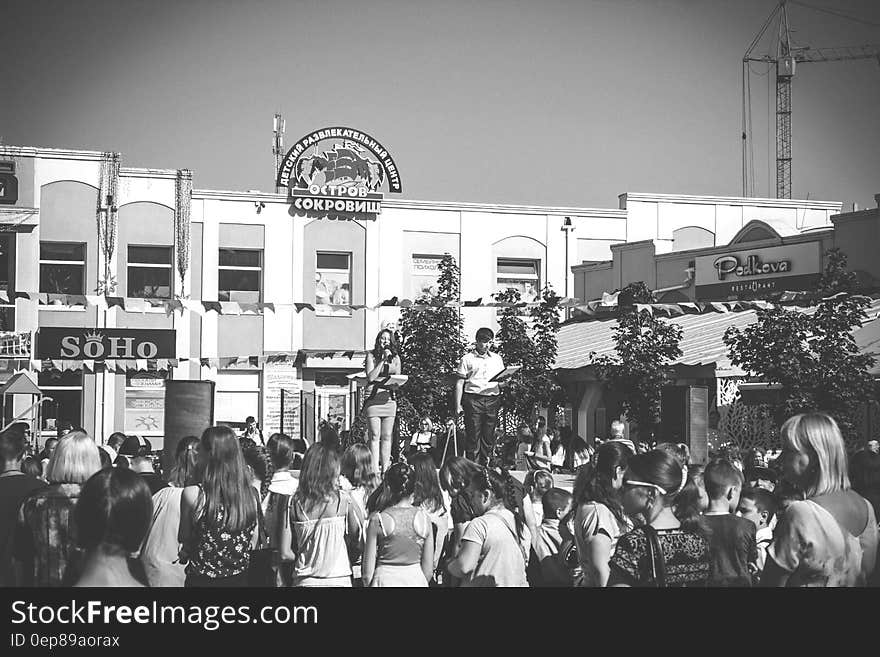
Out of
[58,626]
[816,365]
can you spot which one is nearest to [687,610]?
[58,626]

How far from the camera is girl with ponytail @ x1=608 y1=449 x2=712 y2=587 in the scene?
16.4 ft

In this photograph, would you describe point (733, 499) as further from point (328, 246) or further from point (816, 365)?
point (328, 246)

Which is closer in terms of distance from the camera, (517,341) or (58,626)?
(58,626)

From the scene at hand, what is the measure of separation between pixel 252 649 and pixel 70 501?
44.4 inches

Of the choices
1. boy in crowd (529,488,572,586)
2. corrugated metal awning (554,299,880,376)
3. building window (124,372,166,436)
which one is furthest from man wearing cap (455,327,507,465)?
building window (124,372,166,436)

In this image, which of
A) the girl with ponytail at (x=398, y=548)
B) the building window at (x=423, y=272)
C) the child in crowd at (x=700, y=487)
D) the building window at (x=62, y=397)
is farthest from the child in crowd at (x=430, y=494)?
Answer: the building window at (x=423, y=272)

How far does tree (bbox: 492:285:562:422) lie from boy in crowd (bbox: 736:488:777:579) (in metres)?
11.6

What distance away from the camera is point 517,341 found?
67.9 ft

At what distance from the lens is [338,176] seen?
1293 inches

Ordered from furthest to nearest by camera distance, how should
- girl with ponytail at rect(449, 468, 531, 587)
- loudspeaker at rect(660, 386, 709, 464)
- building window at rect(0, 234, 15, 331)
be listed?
building window at rect(0, 234, 15, 331) < loudspeaker at rect(660, 386, 709, 464) < girl with ponytail at rect(449, 468, 531, 587)

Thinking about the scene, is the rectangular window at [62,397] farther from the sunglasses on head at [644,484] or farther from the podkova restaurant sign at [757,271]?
the sunglasses on head at [644,484]

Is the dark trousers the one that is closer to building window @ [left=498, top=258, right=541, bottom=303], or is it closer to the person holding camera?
the person holding camera

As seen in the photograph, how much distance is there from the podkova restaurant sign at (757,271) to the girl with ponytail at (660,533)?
20.9 m

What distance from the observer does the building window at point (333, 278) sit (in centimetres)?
3256
